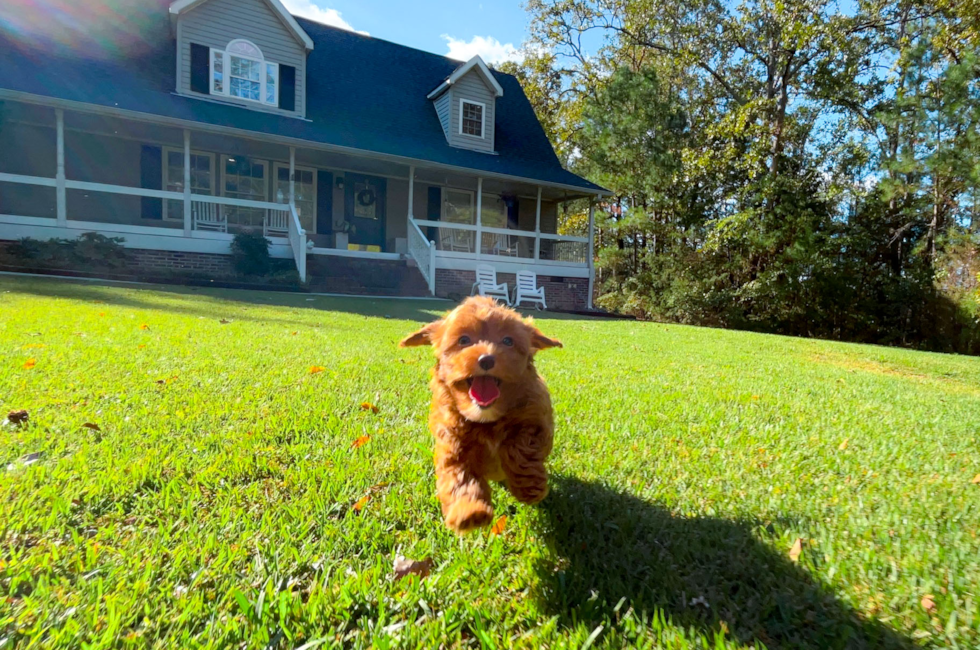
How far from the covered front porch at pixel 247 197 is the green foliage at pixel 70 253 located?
718 millimetres

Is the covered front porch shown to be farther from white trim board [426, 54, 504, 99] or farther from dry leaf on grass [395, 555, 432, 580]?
dry leaf on grass [395, 555, 432, 580]

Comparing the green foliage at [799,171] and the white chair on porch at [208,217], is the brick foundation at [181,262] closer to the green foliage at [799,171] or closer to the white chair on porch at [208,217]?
the white chair on porch at [208,217]

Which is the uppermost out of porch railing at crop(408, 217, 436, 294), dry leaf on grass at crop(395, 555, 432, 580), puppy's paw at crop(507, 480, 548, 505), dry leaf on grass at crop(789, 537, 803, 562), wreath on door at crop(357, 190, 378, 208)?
wreath on door at crop(357, 190, 378, 208)

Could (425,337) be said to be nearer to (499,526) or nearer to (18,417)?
(499,526)

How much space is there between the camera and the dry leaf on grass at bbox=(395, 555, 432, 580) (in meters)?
1.60

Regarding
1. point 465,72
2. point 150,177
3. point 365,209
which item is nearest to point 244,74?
point 150,177

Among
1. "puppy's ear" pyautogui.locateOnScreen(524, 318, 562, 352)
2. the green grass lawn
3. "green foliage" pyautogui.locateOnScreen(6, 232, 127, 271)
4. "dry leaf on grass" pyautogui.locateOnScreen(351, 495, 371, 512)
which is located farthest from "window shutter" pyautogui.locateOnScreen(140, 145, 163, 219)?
"puppy's ear" pyautogui.locateOnScreen(524, 318, 562, 352)

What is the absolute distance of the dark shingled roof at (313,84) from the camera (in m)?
12.8

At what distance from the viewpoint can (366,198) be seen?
17453 mm

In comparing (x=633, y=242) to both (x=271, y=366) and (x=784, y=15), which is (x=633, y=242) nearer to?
(x=784, y=15)

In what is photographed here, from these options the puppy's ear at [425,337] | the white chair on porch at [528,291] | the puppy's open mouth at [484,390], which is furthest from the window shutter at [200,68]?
the puppy's open mouth at [484,390]

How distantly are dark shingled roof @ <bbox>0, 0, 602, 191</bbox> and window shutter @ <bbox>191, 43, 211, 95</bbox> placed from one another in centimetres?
51

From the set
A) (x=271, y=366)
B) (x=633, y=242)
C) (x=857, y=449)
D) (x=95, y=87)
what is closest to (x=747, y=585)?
(x=857, y=449)

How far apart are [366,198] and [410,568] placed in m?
17.1
